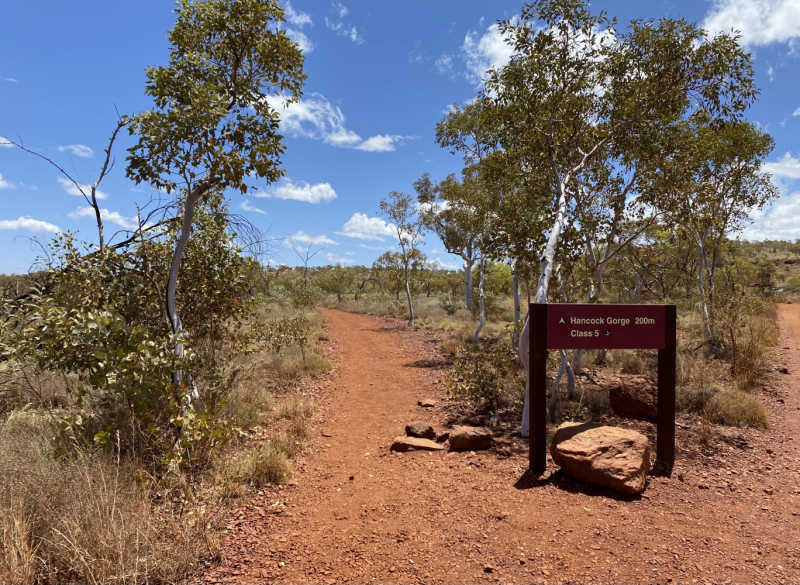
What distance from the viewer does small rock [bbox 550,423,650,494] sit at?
4406 millimetres

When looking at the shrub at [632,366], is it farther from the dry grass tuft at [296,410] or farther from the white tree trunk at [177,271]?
the white tree trunk at [177,271]

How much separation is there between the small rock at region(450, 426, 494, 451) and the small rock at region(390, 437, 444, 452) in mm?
253

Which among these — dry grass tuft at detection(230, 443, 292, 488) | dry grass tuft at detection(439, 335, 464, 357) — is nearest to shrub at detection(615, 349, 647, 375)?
dry grass tuft at detection(439, 335, 464, 357)

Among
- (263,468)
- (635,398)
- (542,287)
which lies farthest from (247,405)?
(635,398)

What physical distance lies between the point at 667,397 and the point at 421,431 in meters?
3.26

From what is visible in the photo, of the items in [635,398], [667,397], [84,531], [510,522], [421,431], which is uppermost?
[667,397]

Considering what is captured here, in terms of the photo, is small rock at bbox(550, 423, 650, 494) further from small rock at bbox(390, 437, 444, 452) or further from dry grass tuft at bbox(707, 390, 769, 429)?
dry grass tuft at bbox(707, 390, 769, 429)

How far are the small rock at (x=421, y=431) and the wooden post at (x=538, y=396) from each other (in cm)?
180

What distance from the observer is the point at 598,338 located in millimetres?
5121

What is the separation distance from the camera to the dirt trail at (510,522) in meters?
3.32

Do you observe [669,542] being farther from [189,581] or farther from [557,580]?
[189,581]

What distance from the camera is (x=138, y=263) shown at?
5.32 m

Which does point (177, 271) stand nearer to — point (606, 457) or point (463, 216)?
point (606, 457)

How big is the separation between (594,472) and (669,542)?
0.93 m
